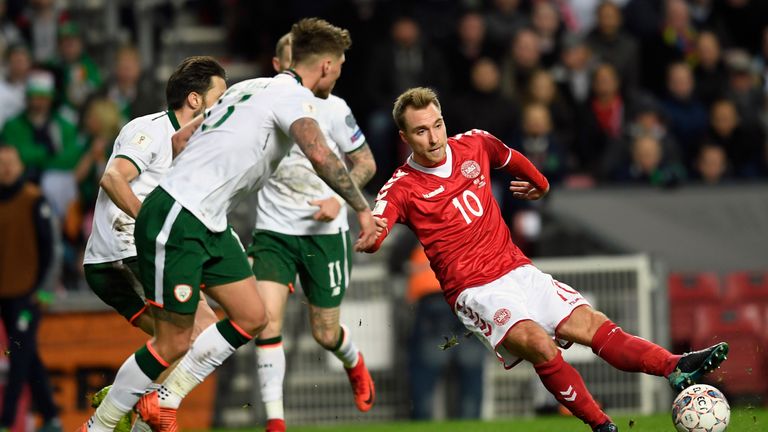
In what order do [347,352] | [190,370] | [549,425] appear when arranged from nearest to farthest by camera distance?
[190,370] < [347,352] < [549,425]

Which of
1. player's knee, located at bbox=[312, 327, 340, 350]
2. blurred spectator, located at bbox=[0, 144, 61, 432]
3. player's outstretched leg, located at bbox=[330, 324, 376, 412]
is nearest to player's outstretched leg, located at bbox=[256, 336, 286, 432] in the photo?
player's knee, located at bbox=[312, 327, 340, 350]

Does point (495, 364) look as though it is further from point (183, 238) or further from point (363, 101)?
point (183, 238)

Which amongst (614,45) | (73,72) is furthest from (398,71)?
(73,72)

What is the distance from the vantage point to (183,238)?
848cm

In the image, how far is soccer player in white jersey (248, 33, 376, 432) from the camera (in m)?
10.7

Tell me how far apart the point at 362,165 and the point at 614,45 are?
836 centimetres

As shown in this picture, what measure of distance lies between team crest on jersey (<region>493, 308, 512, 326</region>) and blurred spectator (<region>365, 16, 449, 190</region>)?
710cm

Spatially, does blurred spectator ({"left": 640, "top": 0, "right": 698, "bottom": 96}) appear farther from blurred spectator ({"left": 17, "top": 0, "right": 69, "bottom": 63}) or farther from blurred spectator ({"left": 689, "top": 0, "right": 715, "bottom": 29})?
blurred spectator ({"left": 17, "top": 0, "right": 69, "bottom": 63})

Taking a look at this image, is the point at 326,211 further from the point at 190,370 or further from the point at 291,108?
the point at 190,370

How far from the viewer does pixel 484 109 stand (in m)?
15.9

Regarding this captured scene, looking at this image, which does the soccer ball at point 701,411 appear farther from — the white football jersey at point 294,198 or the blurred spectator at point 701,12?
the blurred spectator at point 701,12

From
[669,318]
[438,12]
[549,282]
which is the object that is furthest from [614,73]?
[549,282]

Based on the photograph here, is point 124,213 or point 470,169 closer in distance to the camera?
point 470,169

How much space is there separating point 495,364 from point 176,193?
22.1 feet
